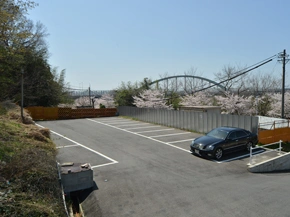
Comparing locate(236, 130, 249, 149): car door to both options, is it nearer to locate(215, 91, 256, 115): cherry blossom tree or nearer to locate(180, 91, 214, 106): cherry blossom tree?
locate(215, 91, 256, 115): cherry blossom tree

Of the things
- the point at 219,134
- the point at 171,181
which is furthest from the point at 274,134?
the point at 171,181

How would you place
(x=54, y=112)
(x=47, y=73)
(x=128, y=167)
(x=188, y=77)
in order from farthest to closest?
(x=188, y=77), (x=47, y=73), (x=54, y=112), (x=128, y=167)

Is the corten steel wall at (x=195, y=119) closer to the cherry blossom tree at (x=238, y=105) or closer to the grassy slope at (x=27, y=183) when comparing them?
the cherry blossom tree at (x=238, y=105)

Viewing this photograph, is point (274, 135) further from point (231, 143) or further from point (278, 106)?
point (278, 106)

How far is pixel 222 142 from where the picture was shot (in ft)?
40.8

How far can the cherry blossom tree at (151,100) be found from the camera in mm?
33719

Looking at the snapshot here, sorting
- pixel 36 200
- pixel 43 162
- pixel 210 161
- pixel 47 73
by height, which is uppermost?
pixel 47 73

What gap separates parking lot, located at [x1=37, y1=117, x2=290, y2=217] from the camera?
672 cm

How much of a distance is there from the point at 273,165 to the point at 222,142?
8.62ft

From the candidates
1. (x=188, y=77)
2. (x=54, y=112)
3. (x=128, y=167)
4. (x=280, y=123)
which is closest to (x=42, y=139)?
(x=128, y=167)

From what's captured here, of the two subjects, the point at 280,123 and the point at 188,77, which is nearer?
the point at 280,123

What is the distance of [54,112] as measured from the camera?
27812mm

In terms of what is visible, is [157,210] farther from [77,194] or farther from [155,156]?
[155,156]

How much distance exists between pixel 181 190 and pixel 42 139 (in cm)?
579
